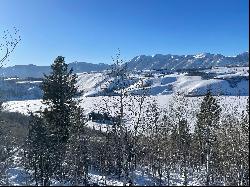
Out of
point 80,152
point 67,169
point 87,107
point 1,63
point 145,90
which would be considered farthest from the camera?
point 87,107

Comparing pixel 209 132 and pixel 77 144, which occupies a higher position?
pixel 209 132

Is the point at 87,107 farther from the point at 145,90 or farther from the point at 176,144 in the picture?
the point at 145,90

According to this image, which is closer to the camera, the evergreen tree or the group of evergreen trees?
the group of evergreen trees

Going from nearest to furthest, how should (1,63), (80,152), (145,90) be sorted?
(1,63)
(145,90)
(80,152)

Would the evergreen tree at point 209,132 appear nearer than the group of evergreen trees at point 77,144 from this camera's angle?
No

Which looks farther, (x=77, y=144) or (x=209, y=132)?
(x=77, y=144)

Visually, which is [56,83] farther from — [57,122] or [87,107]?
[87,107]

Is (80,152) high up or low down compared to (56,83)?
down

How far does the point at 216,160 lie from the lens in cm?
4872

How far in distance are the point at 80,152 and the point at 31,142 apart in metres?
5.35

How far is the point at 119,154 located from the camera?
168 feet

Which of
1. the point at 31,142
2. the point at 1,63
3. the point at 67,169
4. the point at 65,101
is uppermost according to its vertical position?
the point at 1,63

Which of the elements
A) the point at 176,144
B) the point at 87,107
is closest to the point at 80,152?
the point at 176,144

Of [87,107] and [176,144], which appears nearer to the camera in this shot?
[176,144]
